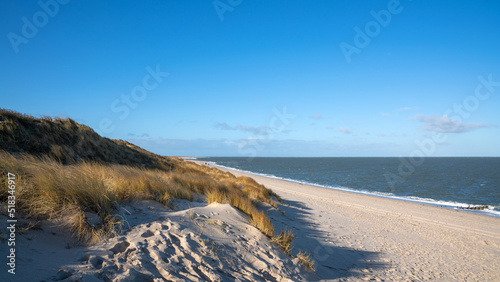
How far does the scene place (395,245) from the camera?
28.0 feet

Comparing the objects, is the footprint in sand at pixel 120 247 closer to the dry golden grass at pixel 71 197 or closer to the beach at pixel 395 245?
the dry golden grass at pixel 71 197

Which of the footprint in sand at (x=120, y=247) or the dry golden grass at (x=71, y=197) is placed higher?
the dry golden grass at (x=71, y=197)

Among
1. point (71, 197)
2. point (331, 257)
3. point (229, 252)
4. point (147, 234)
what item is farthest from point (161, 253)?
point (331, 257)

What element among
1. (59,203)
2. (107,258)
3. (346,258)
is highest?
(59,203)

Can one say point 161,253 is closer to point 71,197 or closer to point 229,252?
point 229,252

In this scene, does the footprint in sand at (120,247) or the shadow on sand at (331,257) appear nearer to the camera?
the footprint in sand at (120,247)

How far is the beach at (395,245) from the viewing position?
620cm

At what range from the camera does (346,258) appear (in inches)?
262

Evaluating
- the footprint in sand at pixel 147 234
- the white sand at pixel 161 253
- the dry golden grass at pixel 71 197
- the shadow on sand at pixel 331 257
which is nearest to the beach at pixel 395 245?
the shadow on sand at pixel 331 257

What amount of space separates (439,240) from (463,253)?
1354 millimetres

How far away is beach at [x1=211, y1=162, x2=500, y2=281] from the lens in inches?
244

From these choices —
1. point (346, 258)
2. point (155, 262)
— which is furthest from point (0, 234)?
point (346, 258)

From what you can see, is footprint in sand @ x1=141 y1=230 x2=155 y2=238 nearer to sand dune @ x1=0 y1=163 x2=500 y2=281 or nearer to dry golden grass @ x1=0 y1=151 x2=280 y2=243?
sand dune @ x1=0 y1=163 x2=500 y2=281

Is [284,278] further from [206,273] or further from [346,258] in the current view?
[346,258]
